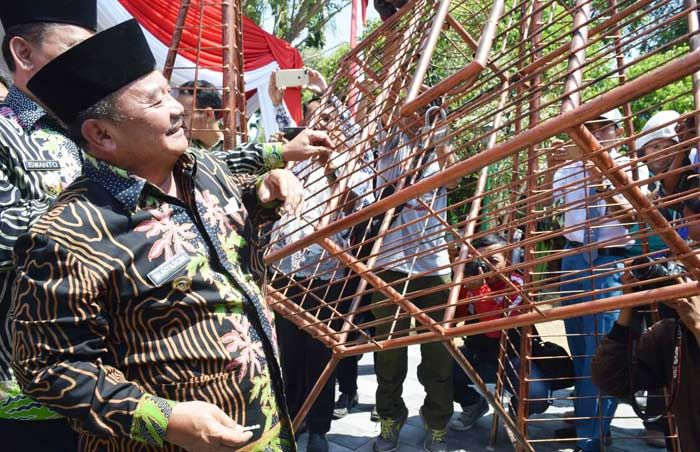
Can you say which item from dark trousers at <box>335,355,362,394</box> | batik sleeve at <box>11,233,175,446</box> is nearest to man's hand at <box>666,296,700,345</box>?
batik sleeve at <box>11,233,175,446</box>

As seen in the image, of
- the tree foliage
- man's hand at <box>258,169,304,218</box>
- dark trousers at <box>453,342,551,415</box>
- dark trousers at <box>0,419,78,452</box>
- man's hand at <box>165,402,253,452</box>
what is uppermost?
the tree foliage

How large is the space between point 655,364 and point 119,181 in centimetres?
191

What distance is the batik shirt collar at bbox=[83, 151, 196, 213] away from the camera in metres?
1.27

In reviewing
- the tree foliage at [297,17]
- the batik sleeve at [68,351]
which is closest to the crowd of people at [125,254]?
the batik sleeve at [68,351]

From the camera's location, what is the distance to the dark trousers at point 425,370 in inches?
128

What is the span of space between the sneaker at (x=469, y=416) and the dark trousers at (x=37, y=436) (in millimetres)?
2562

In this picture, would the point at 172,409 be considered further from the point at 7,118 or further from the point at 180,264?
the point at 7,118

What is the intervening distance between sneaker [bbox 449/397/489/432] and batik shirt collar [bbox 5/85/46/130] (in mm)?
2855

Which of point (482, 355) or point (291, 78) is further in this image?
point (482, 355)

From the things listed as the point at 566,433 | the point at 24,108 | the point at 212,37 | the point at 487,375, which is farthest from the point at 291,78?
the point at 212,37

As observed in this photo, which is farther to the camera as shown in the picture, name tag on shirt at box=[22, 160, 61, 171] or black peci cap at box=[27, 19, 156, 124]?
name tag on shirt at box=[22, 160, 61, 171]

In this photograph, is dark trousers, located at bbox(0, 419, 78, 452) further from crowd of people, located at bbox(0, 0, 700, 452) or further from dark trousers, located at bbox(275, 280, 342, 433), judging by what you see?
dark trousers, located at bbox(275, 280, 342, 433)

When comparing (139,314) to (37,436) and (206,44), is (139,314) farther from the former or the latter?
(206,44)

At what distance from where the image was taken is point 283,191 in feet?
4.66
